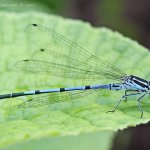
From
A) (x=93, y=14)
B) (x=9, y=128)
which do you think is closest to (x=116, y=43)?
(x=9, y=128)

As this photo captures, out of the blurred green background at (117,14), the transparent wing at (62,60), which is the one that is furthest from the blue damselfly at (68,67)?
the blurred green background at (117,14)

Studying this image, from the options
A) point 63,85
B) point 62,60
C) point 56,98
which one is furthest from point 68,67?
point 56,98

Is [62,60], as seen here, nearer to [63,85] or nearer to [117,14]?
[63,85]

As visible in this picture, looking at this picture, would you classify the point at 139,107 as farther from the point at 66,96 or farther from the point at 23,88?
the point at 23,88

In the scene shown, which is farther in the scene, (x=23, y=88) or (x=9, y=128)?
(x=23, y=88)

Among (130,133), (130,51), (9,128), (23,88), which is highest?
(130,51)

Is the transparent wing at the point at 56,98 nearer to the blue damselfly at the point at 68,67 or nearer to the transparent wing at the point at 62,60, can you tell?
the blue damselfly at the point at 68,67
